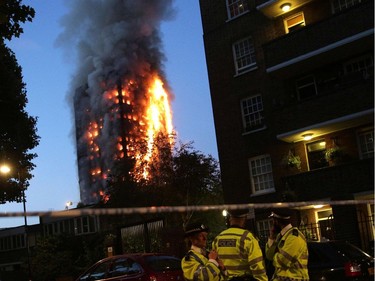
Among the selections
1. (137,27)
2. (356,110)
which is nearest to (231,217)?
(356,110)

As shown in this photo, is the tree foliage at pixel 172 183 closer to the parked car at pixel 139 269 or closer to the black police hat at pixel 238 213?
the parked car at pixel 139 269

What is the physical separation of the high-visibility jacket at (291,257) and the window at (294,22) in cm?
1765

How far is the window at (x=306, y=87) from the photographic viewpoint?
70.1ft

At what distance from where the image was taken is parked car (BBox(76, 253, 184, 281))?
11.0m

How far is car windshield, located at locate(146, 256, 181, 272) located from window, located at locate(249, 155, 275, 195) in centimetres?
1101

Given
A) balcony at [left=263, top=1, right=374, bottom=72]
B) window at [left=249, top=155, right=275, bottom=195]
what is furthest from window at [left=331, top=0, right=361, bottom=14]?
window at [left=249, top=155, right=275, bottom=195]

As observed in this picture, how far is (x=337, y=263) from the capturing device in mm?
8703

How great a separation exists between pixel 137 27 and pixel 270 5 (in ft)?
259

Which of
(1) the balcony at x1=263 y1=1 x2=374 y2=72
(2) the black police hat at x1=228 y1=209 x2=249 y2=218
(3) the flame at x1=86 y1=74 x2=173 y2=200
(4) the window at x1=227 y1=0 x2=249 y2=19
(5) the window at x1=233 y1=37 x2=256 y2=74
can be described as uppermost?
(3) the flame at x1=86 y1=74 x2=173 y2=200

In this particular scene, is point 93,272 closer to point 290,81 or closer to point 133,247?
point 133,247

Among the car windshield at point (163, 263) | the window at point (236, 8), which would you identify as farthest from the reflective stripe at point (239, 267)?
the window at point (236, 8)

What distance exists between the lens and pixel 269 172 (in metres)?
22.2

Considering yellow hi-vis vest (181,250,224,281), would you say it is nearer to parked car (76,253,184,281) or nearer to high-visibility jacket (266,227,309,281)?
high-visibility jacket (266,227,309,281)

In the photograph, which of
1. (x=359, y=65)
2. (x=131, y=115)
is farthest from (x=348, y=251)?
(x=131, y=115)
